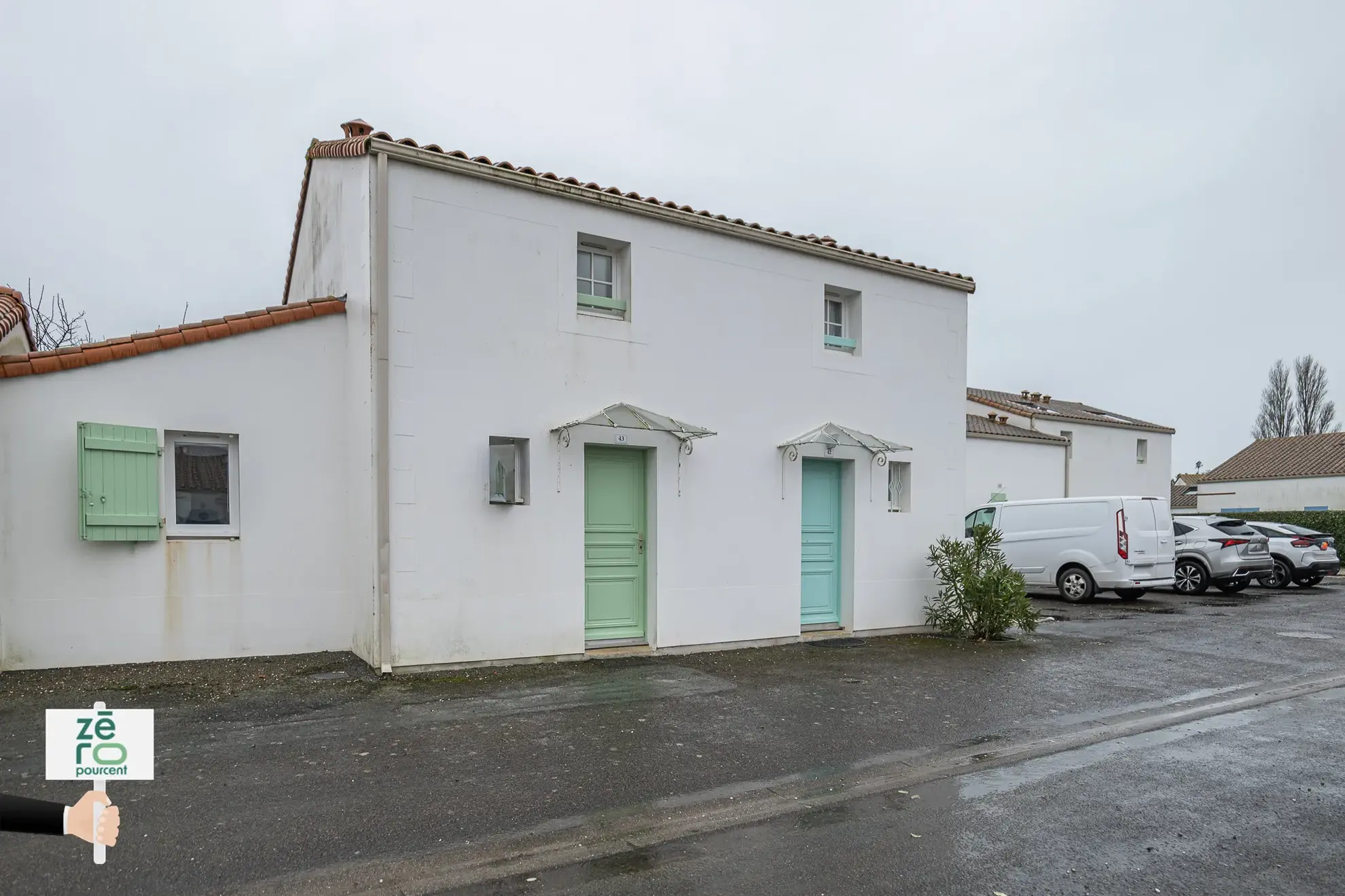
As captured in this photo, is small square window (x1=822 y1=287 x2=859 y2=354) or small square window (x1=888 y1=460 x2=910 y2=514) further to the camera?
small square window (x1=888 y1=460 x2=910 y2=514)

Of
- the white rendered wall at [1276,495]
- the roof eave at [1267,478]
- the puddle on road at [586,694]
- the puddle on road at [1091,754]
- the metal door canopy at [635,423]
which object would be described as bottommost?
the puddle on road at [1091,754]

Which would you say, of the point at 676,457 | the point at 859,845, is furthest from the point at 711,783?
the point at 676,457

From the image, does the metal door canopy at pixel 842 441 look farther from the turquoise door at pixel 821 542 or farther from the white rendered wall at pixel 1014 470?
the white rendered wall at pixel 1014 470

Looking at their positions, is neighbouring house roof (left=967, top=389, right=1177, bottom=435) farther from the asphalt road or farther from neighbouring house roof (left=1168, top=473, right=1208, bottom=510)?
the asphalt road

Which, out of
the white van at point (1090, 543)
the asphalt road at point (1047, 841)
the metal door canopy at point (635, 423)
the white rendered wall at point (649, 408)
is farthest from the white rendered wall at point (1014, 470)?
the asphalt road at point (1047, 841)

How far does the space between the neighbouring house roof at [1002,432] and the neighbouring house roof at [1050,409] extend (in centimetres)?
77

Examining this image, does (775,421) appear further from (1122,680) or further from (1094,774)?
(1094,774)

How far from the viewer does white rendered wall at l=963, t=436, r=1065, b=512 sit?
23.4m

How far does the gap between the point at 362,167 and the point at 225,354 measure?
88.2 inches

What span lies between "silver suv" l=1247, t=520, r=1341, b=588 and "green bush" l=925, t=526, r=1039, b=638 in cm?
1162

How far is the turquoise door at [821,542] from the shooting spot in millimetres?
10656

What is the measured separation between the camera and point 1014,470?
24.5 metres

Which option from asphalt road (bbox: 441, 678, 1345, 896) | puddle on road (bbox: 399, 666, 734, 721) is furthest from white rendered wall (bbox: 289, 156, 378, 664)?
asphalt road (bbox: 441, 678, 1345, 896)

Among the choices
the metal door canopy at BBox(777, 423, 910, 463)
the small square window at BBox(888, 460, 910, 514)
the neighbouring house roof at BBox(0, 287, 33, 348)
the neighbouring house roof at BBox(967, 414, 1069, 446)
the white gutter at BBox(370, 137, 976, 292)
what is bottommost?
the small square window at BBox(888, 460, 910, 514)
